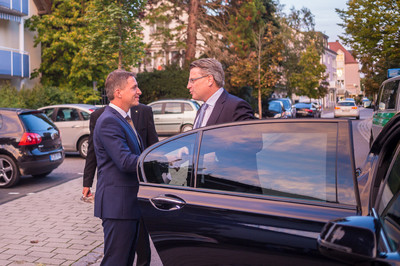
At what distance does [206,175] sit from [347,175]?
84cm

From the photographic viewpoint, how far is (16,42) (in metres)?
29.3

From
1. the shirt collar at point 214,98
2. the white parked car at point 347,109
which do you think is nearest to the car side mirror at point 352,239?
the shirt collar at point 214,98

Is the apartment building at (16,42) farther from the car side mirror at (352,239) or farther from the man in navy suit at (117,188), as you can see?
the car side mirror at (352,239)

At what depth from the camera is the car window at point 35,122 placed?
9.94 metres

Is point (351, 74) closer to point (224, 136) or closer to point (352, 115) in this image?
point (352, 115)

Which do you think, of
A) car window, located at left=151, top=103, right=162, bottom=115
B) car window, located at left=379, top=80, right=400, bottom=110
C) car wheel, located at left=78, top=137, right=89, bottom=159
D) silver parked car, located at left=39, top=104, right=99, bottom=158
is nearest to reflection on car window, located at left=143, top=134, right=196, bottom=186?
car window, located at left=379, top=80, right=400, bottom=110

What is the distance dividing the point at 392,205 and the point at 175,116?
20145 mm

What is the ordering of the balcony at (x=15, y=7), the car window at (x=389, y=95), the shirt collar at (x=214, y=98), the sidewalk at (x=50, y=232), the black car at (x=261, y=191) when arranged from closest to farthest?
1. the black car at (x=261, y=191)
2. the shirt collar at (x=214, y=98)
3. the sidewalk at (x=50, y=232)
4. the car window at (x=389, y=95)
5. the balcony at (x=15, y=7)

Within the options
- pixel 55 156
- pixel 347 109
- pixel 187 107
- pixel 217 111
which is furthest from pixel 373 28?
pixel 217 111

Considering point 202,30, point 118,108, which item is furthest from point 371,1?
point 118,108

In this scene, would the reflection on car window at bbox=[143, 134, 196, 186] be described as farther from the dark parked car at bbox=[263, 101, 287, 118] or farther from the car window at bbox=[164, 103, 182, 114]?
the dark parked car at bbox=[263, 101, 287, 118]

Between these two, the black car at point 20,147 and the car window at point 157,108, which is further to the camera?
the car window at point 157,108

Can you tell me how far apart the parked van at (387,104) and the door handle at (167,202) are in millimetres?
8759

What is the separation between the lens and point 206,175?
278cm
